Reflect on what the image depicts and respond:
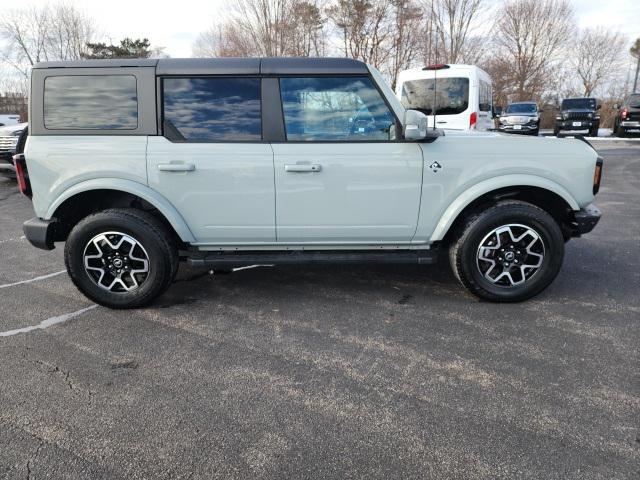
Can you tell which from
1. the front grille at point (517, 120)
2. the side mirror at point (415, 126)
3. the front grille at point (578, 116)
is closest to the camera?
the side mirror at point (415, 126)

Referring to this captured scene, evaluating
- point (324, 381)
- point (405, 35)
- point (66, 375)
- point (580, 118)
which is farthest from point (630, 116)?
point (66, 375)

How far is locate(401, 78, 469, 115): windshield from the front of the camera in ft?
32.1

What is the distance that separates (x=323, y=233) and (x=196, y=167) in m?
1.11

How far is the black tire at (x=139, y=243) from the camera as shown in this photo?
11.5 ft

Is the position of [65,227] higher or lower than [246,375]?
higher

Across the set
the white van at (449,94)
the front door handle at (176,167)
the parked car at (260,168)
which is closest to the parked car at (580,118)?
the white van at (449,94)

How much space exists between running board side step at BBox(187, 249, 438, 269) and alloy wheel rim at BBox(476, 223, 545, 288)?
41 cm

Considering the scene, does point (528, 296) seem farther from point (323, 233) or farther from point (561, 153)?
point (323, 233)

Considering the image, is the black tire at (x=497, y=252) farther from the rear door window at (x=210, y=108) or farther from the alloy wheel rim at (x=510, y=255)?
the rear door window at (x=210, y=108)

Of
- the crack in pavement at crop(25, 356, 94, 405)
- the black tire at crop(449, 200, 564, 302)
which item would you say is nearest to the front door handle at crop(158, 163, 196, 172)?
the crack in pavement at crop(25, 356, 94, 405)

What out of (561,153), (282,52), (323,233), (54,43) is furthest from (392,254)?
(54,43)

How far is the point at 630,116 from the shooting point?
761 inches

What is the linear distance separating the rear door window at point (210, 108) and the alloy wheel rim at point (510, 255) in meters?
2.02

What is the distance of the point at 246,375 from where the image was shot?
2.71 metres
